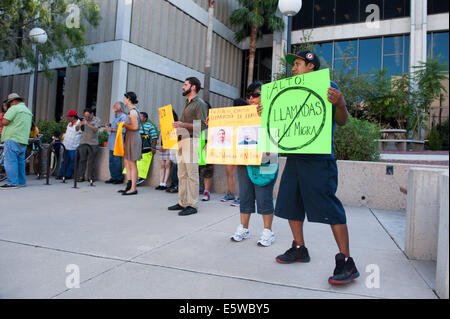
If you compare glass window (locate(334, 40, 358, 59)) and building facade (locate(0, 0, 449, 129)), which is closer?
building facade (locate(0, 0, 449, 129))

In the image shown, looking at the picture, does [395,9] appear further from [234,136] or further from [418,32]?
[234,136]

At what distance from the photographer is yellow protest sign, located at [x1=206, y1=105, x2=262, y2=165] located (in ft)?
13.2

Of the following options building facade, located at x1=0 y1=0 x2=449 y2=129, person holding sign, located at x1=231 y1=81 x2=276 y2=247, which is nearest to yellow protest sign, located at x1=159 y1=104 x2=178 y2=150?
person holding sign, located at x1=231 y1=81 x2=276 y2=247

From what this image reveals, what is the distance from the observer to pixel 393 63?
22609 millimetres

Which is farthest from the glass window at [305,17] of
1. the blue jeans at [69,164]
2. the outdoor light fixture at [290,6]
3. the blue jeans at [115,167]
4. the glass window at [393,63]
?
the blue jeans at [69,164]

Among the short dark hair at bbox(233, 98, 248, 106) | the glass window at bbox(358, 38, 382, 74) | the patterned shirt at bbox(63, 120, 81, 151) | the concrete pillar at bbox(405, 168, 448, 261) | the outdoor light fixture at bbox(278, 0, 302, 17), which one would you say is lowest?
the concrete pillar at bbox(405, 168, 448, 261)

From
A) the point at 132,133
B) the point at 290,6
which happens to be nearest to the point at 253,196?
the point at 132,133

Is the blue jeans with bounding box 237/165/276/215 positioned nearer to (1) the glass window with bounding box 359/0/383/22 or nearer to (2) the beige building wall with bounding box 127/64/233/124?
(2) the beige building wall with bounding box 127/64/233/124

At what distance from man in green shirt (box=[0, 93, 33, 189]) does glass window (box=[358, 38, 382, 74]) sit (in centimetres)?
2098

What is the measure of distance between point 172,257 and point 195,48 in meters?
20.3

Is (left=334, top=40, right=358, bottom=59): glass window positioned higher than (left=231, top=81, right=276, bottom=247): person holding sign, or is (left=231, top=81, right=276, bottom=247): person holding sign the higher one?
(left=334, top=40, right=358, bottom=59): glass window

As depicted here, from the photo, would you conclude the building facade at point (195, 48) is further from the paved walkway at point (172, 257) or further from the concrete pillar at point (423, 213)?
the concrete pillar at point (423, 213)

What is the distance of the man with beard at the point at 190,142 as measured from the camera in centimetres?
520
